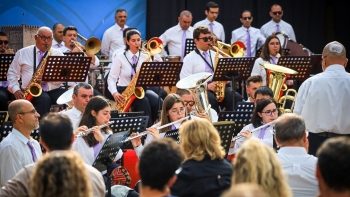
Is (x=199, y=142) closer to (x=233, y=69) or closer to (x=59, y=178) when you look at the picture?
(x=59, y=178)

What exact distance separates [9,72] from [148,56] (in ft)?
7.31

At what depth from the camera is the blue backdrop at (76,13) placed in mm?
12352

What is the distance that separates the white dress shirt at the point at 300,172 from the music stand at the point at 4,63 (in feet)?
20.0

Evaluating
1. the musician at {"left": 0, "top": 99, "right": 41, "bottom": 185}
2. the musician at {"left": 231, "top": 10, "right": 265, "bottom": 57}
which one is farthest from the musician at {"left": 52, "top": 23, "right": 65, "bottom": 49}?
the musician at {"left": 0, "top": 99, "right": 41, "bottom": 185}

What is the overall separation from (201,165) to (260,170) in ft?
3.51

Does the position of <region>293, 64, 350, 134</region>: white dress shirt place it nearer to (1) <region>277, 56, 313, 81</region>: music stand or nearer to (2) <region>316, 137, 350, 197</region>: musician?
(2) <region>316, 137, 350, 197</region>: musician

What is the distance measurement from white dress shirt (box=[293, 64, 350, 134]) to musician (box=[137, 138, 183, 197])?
3574 mm

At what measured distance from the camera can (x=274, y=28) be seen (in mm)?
14359

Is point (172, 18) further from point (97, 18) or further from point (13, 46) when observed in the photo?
point (13, 46)

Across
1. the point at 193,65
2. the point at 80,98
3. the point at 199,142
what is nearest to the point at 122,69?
the point at 193,65

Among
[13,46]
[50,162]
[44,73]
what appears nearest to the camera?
[50,162]

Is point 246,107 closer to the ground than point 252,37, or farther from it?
closer to the ground

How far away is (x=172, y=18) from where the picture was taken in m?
14.5

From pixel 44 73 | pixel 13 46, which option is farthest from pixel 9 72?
pixel 13 46
